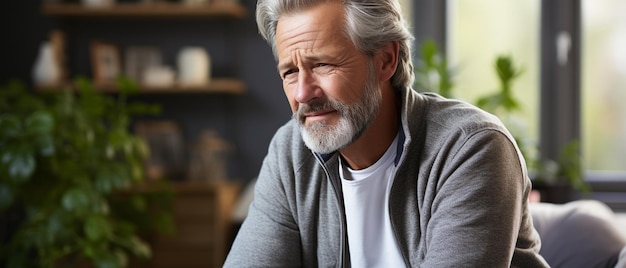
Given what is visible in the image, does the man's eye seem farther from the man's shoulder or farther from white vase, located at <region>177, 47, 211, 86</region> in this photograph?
white vase, located at <region>177, 47, 211, 86</region>

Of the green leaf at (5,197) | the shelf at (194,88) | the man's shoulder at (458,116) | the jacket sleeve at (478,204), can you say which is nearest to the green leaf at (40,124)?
the green leaf at (5,197)

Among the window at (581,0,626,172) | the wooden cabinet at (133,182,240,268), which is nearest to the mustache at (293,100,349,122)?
the wooden cabinet at (133,182,240,268)

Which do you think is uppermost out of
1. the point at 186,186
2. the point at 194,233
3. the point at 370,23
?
the point at 370,23

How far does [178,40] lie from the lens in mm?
4617

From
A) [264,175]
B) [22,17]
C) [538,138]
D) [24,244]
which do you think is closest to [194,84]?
[22,17]

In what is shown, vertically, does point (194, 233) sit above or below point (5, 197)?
below

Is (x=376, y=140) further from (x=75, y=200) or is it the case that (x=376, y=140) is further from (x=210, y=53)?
(x=210, y=53)

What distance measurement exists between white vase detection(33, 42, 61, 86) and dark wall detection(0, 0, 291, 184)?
→ 8.8 inches

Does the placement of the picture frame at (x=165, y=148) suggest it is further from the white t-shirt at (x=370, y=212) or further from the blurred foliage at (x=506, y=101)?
the white t-shirt at (x=370, y=212)

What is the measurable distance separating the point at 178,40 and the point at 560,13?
198 centimetres

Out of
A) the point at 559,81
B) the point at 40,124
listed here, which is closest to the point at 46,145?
the point at 40,124

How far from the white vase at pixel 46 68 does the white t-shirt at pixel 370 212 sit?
3.02m

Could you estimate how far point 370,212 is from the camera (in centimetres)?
178

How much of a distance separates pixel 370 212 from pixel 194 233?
254 centimetres
